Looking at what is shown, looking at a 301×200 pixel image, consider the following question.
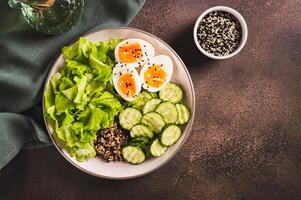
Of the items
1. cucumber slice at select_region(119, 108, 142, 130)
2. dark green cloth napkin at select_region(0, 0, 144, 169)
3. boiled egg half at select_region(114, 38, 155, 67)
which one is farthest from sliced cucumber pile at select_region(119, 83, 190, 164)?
dark green cloth napkin at select_region(0, 0, 144, 169)

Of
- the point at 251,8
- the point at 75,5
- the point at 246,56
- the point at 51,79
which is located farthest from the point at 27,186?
the point at 251,8

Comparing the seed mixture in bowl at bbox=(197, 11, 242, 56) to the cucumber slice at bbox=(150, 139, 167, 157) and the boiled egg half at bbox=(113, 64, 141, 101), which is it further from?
the cucumber slice at bbox=(150, 139, 167, 157)

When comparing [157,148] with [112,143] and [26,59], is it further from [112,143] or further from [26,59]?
[26,59]

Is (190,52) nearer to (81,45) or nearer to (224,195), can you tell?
(81,45)

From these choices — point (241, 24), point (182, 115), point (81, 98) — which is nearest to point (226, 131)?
point (182, 115)

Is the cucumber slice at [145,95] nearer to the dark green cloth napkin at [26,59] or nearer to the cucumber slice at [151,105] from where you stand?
the cucumber slice at [151,105]

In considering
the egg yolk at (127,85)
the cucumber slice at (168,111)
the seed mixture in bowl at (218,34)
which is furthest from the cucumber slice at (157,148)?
the seed mixture in bowl at (218,34)
